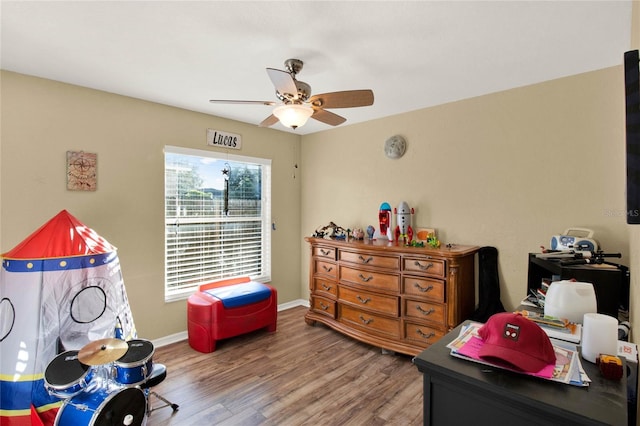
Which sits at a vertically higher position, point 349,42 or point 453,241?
point 349,42

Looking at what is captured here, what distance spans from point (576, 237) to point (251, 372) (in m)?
2.89

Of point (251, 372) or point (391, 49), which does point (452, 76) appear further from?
point (251, 372)

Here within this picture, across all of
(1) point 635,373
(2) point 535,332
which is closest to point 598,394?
(2) point 535,332

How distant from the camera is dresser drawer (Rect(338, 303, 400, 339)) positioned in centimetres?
307

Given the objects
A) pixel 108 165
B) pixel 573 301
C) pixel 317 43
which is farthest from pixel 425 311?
pixel 108 165

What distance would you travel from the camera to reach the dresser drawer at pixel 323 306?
11.9ft

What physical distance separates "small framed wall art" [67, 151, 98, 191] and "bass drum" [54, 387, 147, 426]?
186 centimetres

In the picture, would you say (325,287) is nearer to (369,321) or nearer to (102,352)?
(369,321)

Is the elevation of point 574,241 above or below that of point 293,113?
below

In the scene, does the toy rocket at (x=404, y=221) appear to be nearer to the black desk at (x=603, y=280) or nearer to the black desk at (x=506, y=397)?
the black desk at (x=603, y=280)

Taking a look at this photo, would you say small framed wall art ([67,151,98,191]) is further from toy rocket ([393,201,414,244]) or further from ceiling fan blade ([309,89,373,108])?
toy rocket ([393,201,414,244])

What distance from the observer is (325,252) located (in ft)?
12.3

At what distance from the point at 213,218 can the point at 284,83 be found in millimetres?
2317

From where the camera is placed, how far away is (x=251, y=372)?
2795 millimetres
